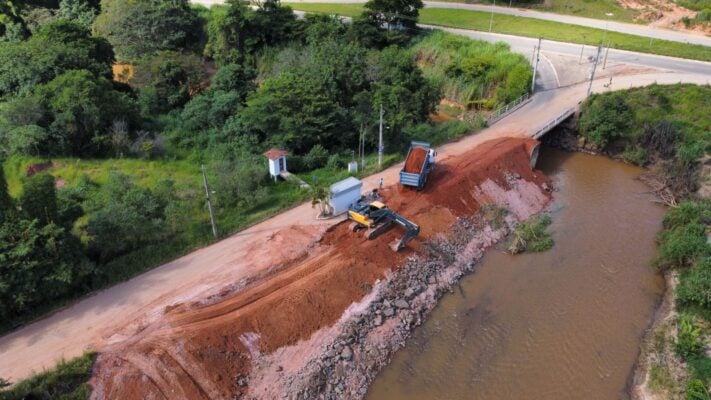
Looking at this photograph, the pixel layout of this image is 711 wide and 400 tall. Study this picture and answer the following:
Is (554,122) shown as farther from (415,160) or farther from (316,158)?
(316,158)

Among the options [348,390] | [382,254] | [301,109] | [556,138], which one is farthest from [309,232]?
[556,138]

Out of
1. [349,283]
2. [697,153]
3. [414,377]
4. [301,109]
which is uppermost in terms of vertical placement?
[301,109]

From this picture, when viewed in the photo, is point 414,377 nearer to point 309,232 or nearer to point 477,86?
point 309,232

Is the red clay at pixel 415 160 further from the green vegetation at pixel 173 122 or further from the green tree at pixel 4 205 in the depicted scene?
the green tree at pixel 4 205

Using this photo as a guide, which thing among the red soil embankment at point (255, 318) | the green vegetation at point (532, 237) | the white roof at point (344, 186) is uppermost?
the white roof at point (344, 186)

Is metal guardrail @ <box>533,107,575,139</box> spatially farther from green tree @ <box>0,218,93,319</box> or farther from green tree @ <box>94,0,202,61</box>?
green tree @ <box>94,0,202,61</box>

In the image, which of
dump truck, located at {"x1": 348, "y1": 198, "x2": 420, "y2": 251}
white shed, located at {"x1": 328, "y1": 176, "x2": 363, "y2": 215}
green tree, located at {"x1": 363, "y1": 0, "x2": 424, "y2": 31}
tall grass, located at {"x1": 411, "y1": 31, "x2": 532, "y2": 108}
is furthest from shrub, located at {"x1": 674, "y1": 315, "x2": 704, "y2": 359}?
green tree, located at {"x1": 363, "y1": 0, "x2": 424, "y2": 31}

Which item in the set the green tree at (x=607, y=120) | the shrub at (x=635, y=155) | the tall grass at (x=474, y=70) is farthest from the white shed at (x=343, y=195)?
the shrub at (x=635, y=155)
